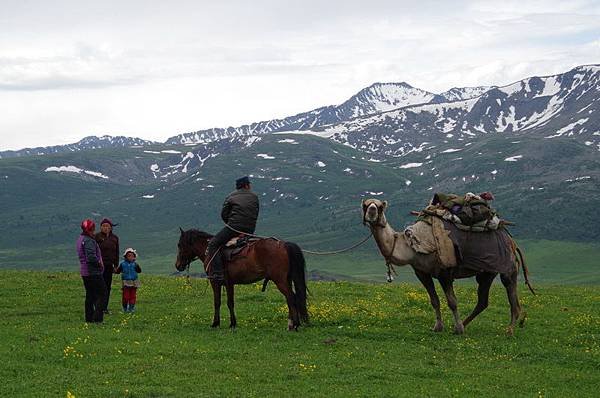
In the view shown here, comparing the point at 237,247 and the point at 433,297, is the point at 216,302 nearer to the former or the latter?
the point at 237,247

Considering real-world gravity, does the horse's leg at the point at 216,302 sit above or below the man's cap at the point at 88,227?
below

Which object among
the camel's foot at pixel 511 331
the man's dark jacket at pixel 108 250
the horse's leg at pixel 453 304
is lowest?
the camel's foot at pixel 511 331

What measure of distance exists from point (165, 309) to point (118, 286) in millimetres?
8140

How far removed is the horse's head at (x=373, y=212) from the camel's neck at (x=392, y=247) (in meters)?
0.22

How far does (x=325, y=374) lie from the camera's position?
17656 mm

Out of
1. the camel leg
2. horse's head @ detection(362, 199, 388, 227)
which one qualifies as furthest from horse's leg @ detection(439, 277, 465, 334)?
the camel leg

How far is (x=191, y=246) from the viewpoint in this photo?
2600 cm

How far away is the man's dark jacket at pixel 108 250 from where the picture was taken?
90.3 feet

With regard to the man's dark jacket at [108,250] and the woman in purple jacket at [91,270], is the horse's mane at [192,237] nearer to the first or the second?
the woman in purple jacket at [91,270]

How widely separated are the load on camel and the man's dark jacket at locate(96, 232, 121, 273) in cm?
1008

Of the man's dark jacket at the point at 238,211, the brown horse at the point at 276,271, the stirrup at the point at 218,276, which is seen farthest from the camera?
the man's dark jacket at the point at 238,211

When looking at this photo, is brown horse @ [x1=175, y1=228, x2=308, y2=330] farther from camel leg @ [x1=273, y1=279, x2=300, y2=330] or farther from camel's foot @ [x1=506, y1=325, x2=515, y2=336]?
camel's foot @ [x1=506, y1=325, x2=515, y2=336]

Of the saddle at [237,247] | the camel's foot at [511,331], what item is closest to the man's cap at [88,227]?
the saddle at [237,247]

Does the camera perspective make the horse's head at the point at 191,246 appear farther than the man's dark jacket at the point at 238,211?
Yes
